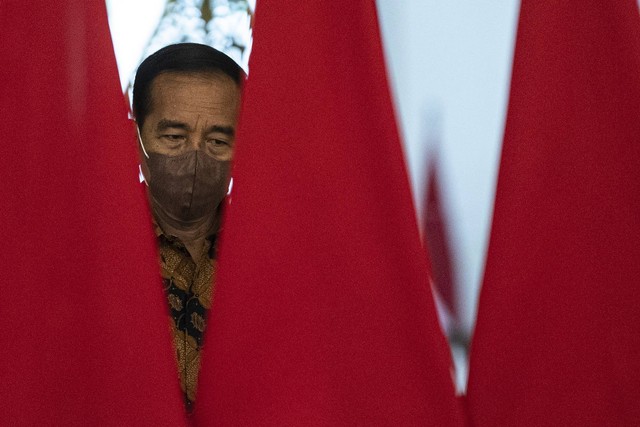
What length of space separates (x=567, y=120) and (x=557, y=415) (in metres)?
0.31

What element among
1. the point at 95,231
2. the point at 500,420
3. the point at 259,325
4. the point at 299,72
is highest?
the point at 299,72

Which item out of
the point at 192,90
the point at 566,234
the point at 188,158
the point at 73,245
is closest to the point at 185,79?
the point at 192,90

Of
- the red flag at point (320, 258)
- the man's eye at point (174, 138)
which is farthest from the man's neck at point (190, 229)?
the red flag at point (320, 258)

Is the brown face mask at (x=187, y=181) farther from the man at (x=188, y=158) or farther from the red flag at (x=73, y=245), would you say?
the red flag at (x=73, y=245)

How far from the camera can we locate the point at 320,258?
0.83 m

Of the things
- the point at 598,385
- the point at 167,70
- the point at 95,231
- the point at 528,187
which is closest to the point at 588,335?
the point at 598,385

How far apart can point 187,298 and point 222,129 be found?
0.31m

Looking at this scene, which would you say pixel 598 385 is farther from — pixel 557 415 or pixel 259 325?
pixel 259 325

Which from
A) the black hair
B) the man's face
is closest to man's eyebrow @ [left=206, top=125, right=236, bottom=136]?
the man's face

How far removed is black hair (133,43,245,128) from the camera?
1525 mm

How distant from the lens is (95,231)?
0.80 meters

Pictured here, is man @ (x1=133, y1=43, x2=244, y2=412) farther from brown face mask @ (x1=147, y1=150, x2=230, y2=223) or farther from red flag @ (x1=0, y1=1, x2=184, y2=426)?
red flag @ (x1=0, y1=1, x2=184, y2=426)

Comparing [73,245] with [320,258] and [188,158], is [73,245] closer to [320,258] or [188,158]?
[320,258]

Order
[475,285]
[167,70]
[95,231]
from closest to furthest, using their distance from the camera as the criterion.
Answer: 1. [95,231]
2. [475,285]
3. [167,70]
